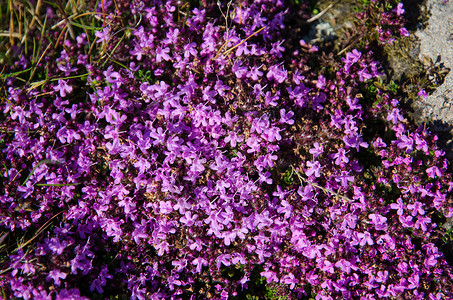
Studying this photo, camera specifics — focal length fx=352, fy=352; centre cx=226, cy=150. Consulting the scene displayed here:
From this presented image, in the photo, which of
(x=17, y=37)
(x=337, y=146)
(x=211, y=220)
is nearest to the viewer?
(x=211, y=220)

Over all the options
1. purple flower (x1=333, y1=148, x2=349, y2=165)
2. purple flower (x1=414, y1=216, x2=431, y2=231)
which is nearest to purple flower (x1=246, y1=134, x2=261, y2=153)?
purple flower (x1=333, y1=148, x2=349, y2=165)

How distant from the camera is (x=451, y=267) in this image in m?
4.33

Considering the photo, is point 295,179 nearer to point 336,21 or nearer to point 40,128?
point 336,21

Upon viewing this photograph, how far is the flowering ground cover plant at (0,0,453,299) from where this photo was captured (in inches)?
163

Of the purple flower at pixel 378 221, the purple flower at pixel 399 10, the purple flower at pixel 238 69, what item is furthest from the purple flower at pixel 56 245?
the purple flower at pixel 399 10

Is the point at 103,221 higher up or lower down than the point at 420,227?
lower down

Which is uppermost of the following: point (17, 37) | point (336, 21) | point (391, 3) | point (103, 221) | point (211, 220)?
point (391, 3)

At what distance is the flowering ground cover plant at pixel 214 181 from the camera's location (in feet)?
13.6

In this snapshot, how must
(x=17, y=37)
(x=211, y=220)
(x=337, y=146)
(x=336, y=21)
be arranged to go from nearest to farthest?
(x=211, y=220), (x=337, y=146), (x=17, y=37), (x=336, y=21)

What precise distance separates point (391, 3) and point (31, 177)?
17.7 feet

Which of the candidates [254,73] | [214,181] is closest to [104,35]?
[254,73]

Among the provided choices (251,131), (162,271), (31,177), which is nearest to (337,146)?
(251,131)

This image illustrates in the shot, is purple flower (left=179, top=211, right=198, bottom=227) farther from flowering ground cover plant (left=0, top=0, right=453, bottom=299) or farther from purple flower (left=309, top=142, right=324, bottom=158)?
purple flower (left=309, top=142, right=324, bottom=158)

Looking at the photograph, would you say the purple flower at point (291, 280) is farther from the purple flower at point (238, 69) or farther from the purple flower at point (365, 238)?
the purple flower at point (238, 69)
